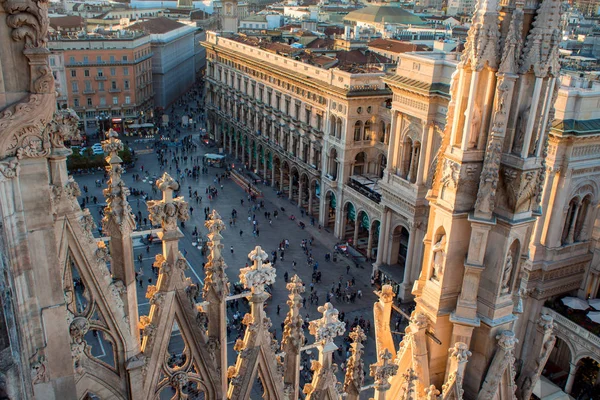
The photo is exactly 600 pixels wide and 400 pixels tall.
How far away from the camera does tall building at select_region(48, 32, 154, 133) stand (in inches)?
3398

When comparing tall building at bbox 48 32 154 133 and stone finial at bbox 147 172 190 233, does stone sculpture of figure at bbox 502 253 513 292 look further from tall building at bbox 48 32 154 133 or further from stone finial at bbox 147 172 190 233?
tall building at bbox 48 32 154 133

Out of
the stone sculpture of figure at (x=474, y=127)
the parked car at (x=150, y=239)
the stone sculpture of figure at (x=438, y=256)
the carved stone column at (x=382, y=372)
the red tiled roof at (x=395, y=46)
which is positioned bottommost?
the parked car at (x=150, y=239)

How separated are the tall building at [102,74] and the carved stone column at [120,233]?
8207 cm

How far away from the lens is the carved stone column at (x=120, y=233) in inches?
340

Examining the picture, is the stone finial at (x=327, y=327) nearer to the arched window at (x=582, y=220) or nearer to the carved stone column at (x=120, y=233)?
the carved stone column at (x=120, y=233)

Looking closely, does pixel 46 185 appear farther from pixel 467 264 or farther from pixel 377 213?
pixel 377 213

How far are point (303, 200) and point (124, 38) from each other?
4404cm

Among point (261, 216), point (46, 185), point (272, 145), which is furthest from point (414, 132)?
point (46, 185)

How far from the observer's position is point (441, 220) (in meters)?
11.2

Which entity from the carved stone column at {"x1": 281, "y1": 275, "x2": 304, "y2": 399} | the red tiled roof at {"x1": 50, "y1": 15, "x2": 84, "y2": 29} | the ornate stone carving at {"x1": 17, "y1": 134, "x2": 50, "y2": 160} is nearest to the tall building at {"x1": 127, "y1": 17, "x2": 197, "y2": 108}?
the red tiled roof at {"x1": 50, "y1": 15, "x2": 84, "y2": 29}

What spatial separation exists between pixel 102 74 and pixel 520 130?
3507 inches

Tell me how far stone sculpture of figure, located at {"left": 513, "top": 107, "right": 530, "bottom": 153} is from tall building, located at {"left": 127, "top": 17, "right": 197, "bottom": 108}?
325 ft

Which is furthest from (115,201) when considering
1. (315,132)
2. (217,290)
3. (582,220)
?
(315,132)

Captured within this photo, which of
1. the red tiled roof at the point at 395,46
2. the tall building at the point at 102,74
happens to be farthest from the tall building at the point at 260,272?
the tall building at the point at 102,74
